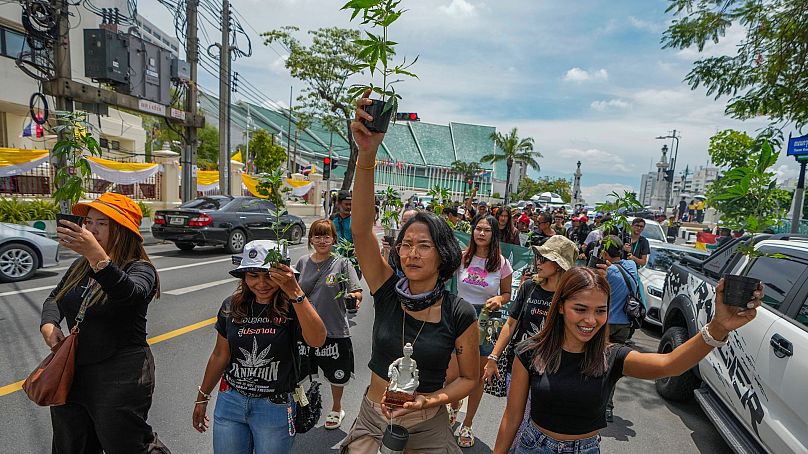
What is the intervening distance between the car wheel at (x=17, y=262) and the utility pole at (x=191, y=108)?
28.0 feet

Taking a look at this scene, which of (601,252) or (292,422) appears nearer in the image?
(292,422)

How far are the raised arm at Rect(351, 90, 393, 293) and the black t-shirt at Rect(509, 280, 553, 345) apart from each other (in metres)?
1.40

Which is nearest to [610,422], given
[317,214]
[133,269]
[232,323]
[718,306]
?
[718,306]

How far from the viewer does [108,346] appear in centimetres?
207

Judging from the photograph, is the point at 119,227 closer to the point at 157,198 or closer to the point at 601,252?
the point at 601,252

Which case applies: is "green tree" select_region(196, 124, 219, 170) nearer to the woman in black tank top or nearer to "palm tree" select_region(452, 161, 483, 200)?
"palm tree" select_region(452, 161, 483, 200)

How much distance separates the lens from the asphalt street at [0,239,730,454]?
127 inches

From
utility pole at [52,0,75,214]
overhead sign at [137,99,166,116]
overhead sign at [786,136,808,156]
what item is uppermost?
utility pole at [52,0,75,214]

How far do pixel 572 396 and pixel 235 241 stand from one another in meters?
11.1

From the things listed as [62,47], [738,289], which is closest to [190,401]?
[738,289]

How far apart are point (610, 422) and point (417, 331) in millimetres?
3058

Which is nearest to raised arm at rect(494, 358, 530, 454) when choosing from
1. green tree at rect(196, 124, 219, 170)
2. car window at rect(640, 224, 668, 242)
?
car window at rect(640, 224, 668, 242)

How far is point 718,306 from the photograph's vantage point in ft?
5.82

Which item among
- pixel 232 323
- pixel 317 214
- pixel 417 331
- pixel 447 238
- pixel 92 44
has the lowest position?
pixel 317 214
